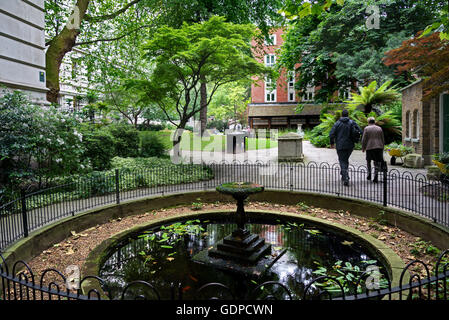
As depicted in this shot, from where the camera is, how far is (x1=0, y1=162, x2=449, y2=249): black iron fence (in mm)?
6682

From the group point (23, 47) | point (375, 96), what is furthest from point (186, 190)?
point (375, 96)

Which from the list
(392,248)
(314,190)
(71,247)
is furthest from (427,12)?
(71,247)

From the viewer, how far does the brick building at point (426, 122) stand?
12430 millimetres

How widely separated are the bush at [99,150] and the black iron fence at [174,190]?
158cm

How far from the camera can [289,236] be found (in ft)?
23.4

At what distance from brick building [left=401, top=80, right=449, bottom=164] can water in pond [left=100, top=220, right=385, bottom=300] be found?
877 centimetres

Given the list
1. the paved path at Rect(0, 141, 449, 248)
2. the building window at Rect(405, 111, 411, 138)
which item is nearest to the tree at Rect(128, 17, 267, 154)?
the paved path at Rect(0, 141, 449, 248)

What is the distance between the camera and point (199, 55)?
11.4 metres

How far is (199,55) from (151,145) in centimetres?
701

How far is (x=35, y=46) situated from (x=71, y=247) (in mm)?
7866

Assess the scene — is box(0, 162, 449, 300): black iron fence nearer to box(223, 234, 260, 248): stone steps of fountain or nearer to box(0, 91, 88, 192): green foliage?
box(0, 91, 88, 192): green foliage

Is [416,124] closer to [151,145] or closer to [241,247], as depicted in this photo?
[241,247]

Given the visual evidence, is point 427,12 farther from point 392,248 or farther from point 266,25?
point 392,248
